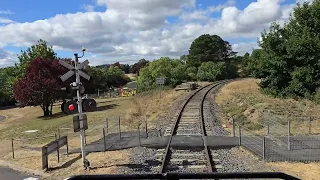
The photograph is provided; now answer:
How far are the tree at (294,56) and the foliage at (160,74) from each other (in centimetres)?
2989

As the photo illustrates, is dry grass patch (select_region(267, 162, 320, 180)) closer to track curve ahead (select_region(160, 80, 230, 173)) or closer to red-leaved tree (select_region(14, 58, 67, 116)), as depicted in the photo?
track curve ahead (select_region(160, 80, 230, 173))

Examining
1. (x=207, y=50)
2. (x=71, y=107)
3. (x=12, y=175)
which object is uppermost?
(x=207, y=50)

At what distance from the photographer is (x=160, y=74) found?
60188mm

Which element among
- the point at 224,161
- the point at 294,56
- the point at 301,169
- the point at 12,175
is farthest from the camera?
the point at 294,56

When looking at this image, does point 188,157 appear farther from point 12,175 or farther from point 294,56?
point 294,56

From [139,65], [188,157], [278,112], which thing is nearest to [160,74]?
[278,112]

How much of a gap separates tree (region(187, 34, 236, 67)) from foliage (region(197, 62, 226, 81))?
1345 centimetres

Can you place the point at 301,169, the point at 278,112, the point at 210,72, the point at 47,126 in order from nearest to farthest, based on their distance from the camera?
the point at 301,169 → the point at 278,112 → the point at 47,126 → the point at 210,72

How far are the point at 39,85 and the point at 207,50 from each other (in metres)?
71.8

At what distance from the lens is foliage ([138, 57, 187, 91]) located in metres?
59.5

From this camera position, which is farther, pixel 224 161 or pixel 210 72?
pixel 210 72

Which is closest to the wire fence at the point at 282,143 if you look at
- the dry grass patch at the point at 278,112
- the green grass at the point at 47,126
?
the dry grass patch at the point at 278,112

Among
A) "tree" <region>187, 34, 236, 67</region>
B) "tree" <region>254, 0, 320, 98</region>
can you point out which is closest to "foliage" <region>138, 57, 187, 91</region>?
"tree" <region>254, 0, 320, 98</region>

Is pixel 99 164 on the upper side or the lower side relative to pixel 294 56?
lower
